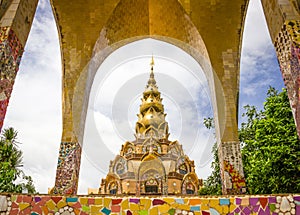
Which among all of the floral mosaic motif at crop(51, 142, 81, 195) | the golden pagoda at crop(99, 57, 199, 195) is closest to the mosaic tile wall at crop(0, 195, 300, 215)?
the floral mosaic motif at crop(51, 142, 81, 195)

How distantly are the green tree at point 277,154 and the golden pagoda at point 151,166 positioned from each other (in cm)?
1123

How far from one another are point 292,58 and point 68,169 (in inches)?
213

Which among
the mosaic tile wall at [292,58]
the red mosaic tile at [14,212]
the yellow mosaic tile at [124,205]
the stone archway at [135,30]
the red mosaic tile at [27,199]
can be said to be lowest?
the red mosaic tile at [14,212]

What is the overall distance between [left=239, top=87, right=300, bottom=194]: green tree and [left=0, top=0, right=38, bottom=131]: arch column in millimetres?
7366

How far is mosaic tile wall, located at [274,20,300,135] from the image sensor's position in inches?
147

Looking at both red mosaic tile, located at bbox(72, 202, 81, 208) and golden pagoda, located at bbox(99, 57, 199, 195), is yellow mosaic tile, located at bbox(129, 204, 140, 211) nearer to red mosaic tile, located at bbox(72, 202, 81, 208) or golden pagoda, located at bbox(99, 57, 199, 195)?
red mosaic tile, located at bbox(72, 202, 81, 208)

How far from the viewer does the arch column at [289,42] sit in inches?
148

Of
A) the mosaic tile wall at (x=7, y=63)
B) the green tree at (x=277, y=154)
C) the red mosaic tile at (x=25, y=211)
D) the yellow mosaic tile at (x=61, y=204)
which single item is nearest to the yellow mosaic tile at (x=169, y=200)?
the yellow mosaic tile at (x=61, y=204)

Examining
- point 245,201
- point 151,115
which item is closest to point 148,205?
point 245,201

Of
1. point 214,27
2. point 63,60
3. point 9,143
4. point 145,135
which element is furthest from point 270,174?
point 145,135

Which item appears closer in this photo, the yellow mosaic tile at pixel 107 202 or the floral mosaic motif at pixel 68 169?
the yellow mosaic tile at pixel 107 202

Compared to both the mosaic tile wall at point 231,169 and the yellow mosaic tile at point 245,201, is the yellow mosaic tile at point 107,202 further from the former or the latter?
the mosaic tile wall at point 231,169

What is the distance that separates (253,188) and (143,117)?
19.6m

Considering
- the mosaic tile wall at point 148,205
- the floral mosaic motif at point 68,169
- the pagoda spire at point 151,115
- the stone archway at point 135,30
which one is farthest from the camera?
the pagoda spire at point 151,115
